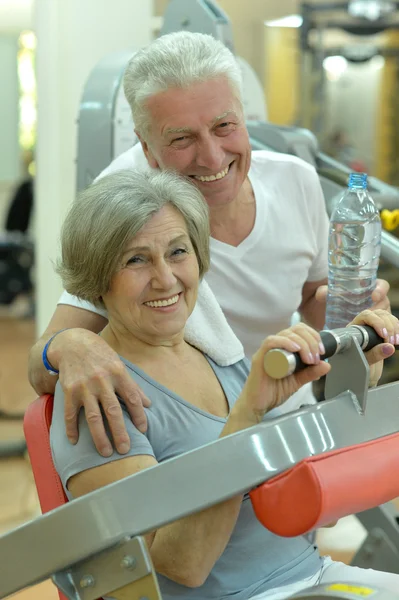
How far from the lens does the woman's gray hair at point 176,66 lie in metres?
1.75

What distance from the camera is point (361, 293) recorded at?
2.03 meters

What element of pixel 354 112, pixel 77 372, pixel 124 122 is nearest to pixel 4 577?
pixel 77 372

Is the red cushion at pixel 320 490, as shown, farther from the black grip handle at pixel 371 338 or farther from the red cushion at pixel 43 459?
the red cushion at pixel 43 459

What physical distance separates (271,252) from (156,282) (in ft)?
1.90

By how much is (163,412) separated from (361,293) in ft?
2.14

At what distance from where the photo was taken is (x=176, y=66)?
1.76 meters

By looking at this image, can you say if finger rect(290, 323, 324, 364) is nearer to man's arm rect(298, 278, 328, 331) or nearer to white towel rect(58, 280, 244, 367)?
white towel rect(58, 280, 244, 367)

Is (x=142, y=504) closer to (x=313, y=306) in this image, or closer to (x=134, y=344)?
(x=134, y=344)

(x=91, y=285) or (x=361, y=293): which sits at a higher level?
(x=91, y=285)

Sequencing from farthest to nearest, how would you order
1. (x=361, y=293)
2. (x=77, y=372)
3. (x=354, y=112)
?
(x=354, y=112)
(x=361, y=293)
(x=77, y=372)

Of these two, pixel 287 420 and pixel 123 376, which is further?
pixel 123 376

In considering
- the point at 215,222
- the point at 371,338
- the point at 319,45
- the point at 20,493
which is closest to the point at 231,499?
the point at 371,338

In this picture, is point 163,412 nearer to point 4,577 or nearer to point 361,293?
point 4,577

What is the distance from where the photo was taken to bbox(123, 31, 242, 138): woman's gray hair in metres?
1.75
